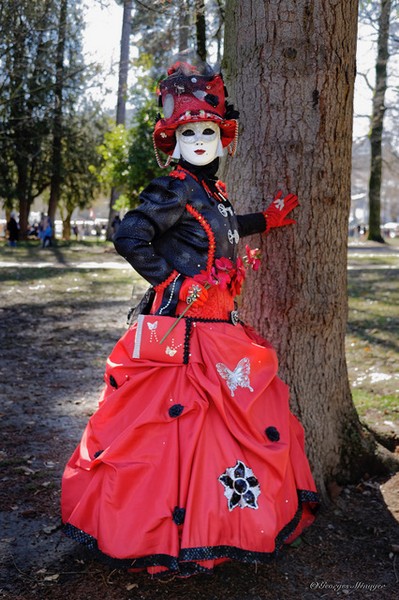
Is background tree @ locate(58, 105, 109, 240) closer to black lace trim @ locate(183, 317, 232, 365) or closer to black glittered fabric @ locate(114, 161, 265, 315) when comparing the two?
black glittered fabric @ locate(114, 161, 265, 315)

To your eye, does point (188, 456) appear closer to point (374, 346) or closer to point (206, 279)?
point (206, 279)

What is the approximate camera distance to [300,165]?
11.4ft

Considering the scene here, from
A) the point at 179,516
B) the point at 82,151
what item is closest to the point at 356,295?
the point at 179,516

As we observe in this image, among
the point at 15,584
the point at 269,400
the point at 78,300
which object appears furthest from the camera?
the point at 78,300

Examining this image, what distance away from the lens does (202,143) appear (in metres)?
3.18

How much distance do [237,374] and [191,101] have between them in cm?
129

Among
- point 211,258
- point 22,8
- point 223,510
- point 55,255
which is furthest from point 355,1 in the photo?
point 55,255

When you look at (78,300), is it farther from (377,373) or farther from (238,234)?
(238,234)

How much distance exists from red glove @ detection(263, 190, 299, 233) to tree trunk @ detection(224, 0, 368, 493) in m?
0.05

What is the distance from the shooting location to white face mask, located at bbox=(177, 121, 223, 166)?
3.18 m

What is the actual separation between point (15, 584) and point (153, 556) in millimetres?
661

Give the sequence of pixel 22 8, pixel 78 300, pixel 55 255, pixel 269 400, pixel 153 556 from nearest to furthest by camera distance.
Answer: pixel 153 556 → pixel 269 400 → pixel 78 300 → pixel 22 8 → pixel 55 255

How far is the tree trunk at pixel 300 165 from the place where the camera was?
3428mm

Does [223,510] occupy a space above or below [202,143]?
below
